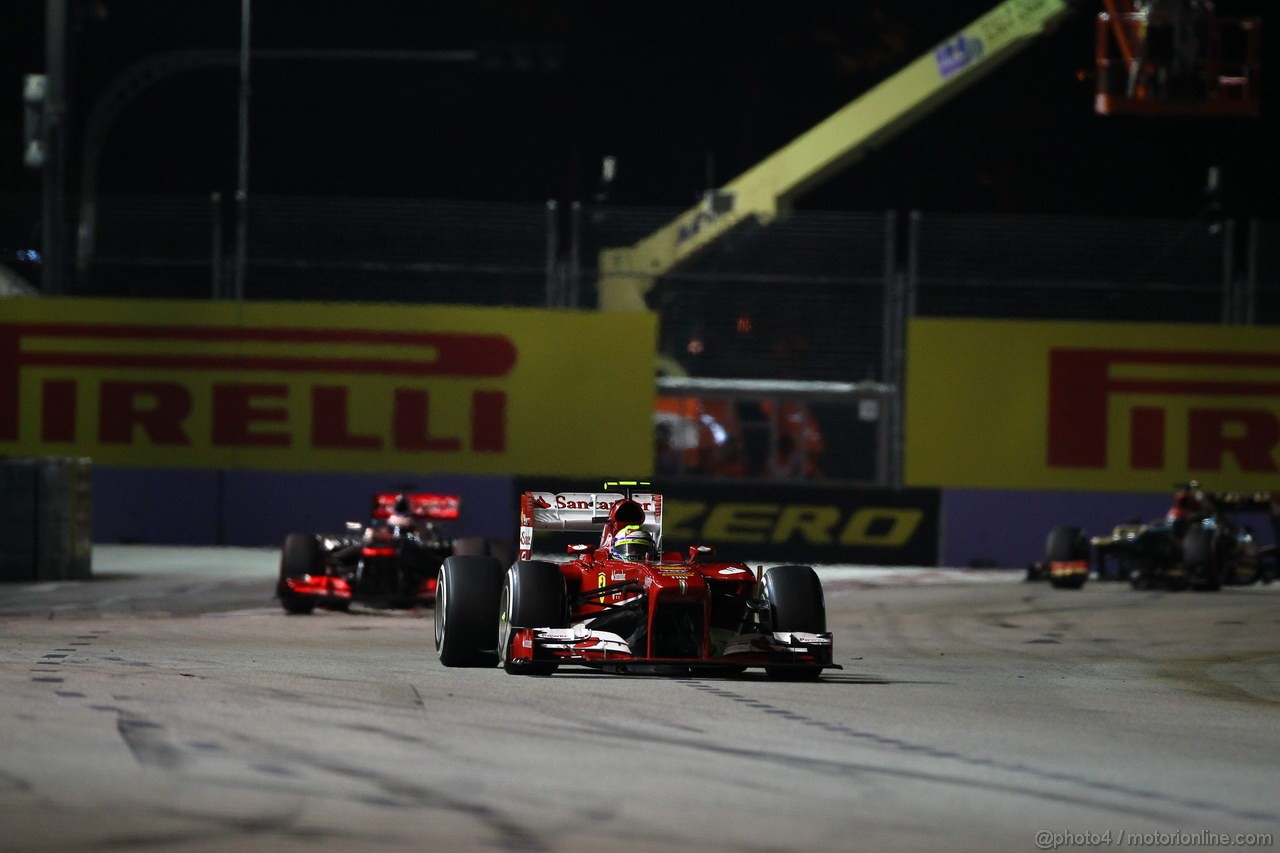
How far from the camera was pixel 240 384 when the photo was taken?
2789 cm

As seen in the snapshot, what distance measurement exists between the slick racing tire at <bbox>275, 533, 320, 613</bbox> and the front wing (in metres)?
5.93

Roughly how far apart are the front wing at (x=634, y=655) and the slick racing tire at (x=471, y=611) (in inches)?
22.1

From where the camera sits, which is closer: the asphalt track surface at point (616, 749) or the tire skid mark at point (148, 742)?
the asphalt track surface at point (616, 749)

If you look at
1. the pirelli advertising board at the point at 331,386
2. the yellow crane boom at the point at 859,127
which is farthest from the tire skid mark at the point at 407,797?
the yellow crane boom at the point at 859,127

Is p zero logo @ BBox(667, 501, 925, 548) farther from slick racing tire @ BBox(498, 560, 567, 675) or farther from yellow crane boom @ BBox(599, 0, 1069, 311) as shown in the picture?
slick racing tire @ BBox(498, 560, 567, 675)

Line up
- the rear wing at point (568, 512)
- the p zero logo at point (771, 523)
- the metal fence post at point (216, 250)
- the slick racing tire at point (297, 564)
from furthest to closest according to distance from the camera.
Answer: the metal fence post at point (216, 250), the p zero logo at point (771, 523), the slick racing tire at point (297, 564), the rear wing at point (568, 512)

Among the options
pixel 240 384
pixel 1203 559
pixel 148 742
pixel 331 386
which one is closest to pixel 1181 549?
pixel 1203 559

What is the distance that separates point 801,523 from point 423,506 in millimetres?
8666

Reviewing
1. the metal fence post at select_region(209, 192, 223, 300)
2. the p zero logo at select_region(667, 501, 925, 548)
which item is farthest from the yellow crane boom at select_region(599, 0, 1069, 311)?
the metal fence post at select_region(209, 192, 223, 300)

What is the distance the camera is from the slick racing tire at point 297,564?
18172 mm

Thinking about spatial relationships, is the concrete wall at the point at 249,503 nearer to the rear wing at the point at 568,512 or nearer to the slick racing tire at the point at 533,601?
the rear wing at the point at 568,512

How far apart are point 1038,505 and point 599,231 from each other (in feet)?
21.0

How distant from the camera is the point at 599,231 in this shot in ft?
94.4

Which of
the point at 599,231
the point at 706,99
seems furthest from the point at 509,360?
the point at 706,99
